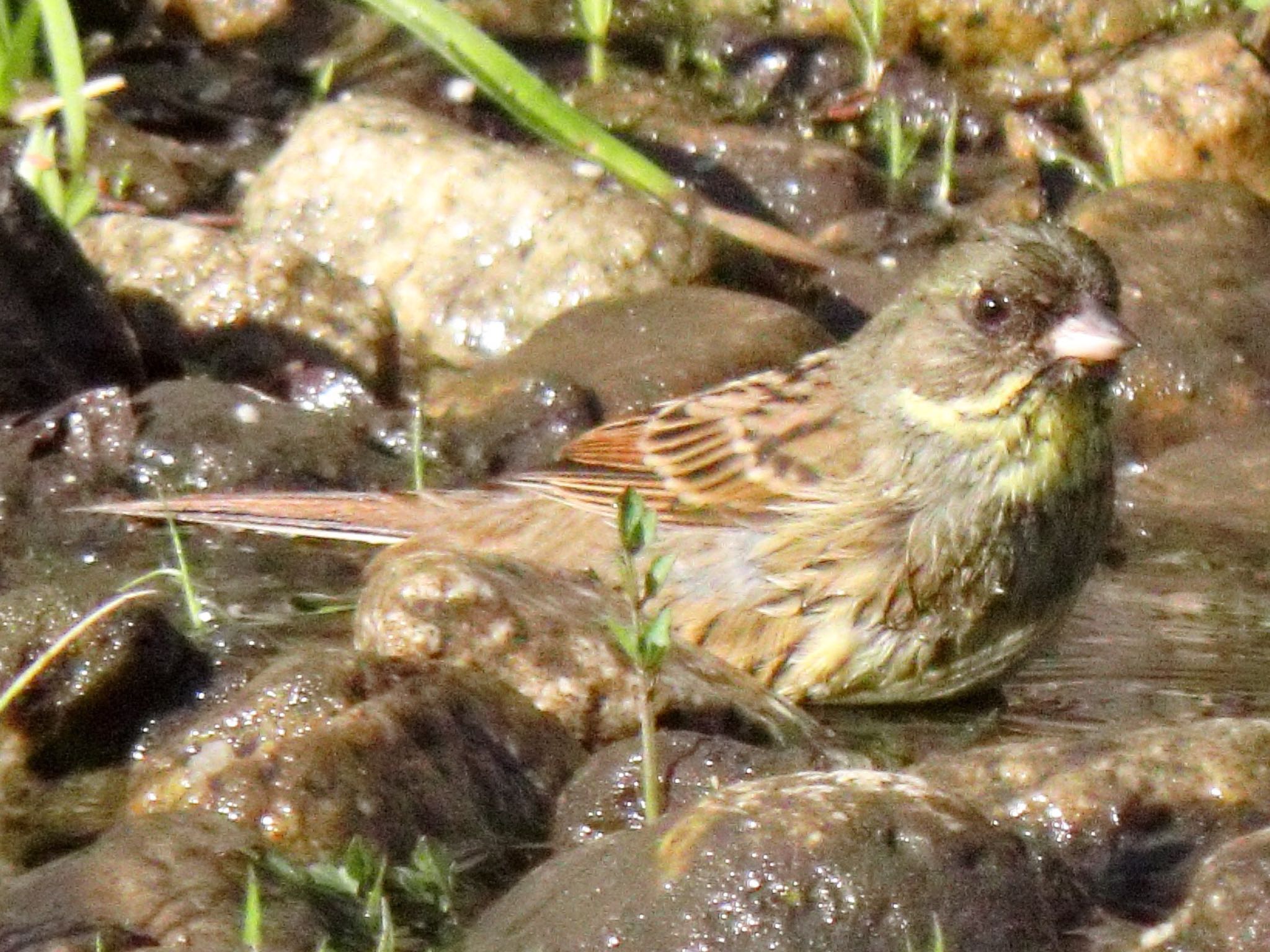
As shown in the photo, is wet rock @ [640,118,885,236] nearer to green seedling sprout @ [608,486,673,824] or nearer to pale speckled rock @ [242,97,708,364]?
pale speckled rock @ [242,97,708,364]

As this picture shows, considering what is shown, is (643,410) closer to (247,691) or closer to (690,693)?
(690,693)

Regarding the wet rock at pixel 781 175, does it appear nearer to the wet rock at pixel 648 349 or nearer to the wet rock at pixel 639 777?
the wet rock at pixel 648 349

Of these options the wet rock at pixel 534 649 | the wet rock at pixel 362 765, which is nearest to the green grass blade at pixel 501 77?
the wet rock at pixel 534 649

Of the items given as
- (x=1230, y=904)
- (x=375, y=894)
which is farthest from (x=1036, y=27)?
(x=375, y=894)

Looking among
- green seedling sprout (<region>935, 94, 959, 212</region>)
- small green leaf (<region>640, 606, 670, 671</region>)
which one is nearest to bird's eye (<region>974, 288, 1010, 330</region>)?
small green leaf (<region>640, 606, 670, 671</region>)

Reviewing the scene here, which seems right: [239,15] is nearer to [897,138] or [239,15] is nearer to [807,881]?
[897,138]

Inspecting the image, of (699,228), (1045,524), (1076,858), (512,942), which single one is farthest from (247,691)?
(699,228)
